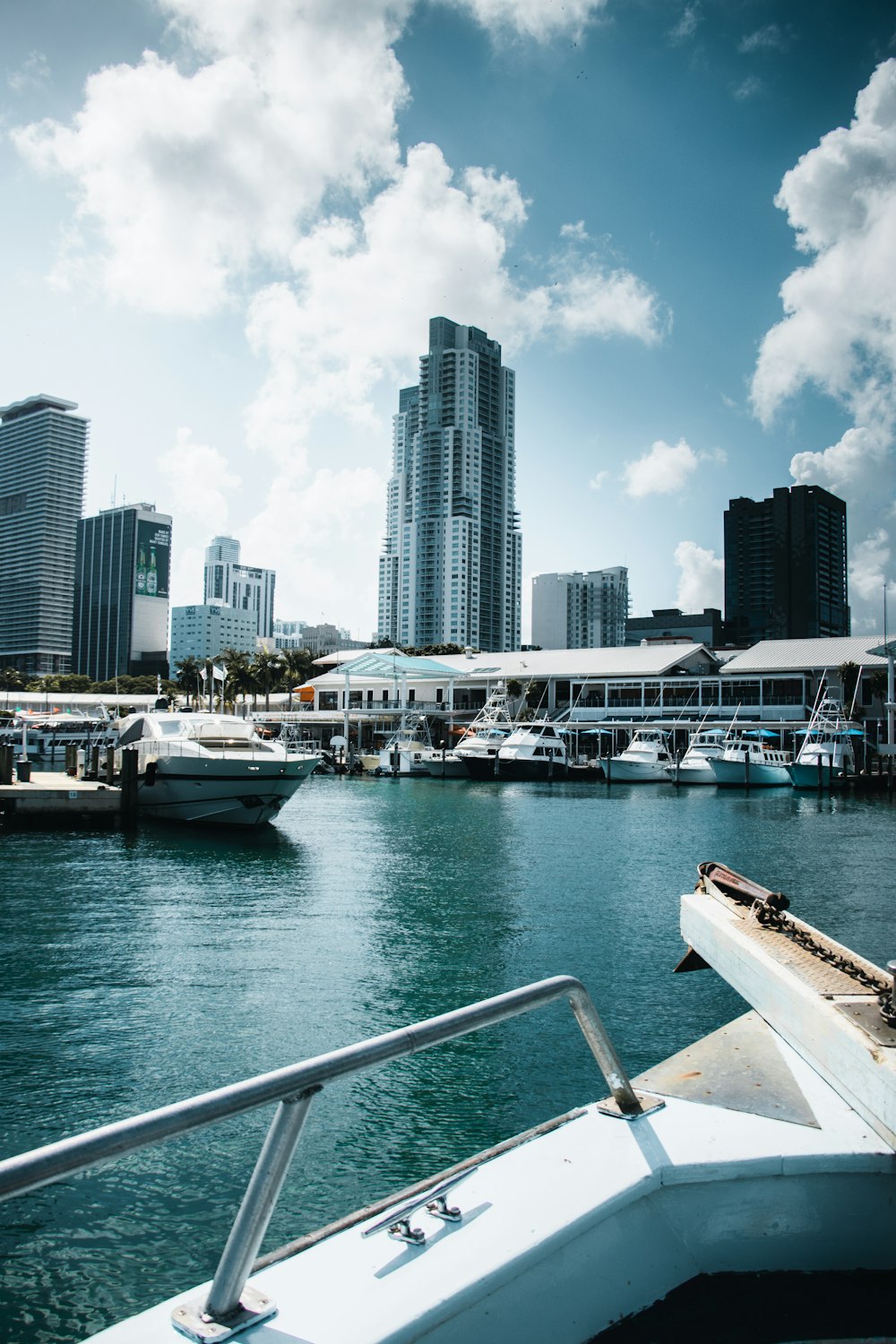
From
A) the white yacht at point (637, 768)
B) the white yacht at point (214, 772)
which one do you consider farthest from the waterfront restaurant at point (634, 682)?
the white yacht at point (214, 772)

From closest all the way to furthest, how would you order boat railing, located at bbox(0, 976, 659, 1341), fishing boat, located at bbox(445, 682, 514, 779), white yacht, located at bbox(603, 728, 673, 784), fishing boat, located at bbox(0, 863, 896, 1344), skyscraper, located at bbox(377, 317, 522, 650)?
boat railing, located at bbox(0, 976, 659, 1341), fishing boat, located at bbox(0, 863, 896, 1344), white yacht, located at bbox(603, 728, 673, 784), fishing boat, located at bbox(445, 682, 514, 779), skyscraper, located at bbox(377, 317, 522, 650)

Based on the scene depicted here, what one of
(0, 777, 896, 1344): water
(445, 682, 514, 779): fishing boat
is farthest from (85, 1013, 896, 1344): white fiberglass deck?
(445, 682, 514, 779): fishing boat

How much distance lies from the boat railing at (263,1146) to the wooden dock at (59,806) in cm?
3008

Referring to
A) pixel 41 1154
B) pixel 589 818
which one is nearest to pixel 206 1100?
pixel 41 1154

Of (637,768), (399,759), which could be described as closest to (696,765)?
(637,768)

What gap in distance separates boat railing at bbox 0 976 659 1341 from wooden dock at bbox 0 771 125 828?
30080mm

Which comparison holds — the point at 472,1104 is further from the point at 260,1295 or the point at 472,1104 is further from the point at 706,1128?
the point at 260,1295

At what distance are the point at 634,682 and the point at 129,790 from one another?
62.9m

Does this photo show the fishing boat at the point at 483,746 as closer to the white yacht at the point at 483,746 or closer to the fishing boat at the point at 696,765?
the white yacht at the point at 483,746

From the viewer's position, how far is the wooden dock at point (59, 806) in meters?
30.1

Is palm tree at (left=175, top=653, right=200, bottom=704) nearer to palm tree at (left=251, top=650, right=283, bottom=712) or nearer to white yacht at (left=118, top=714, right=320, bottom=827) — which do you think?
palm tree at (left=251, top=650, right=283, bottom=712)

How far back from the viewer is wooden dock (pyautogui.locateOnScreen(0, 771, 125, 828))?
30.1m

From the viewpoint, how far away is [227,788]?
3019cm

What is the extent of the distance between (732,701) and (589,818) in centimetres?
4893
